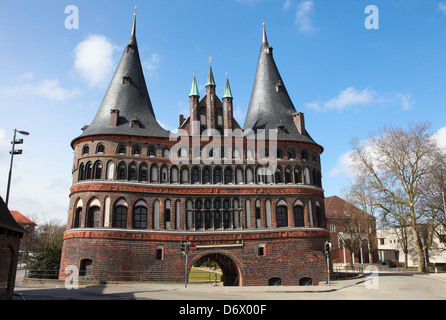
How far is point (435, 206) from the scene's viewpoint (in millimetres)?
40969

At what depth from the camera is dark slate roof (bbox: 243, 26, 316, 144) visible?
35469 mm

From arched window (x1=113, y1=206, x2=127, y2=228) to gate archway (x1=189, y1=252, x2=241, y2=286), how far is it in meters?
6.21

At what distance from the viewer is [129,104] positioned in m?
34.2

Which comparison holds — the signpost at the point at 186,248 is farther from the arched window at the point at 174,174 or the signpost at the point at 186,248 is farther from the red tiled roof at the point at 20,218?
the red tiled roof at the point at 20,218

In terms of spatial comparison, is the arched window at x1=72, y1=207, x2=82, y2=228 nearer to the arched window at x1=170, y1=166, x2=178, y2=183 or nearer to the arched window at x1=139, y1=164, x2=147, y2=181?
the arched window at x1=139, y1=164, x2=147, y2=181

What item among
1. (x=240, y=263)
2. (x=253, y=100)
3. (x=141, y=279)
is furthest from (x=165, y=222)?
(x=253, y=100)

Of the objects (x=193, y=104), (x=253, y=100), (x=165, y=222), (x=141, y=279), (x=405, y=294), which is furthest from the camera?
(x=253, y=100)

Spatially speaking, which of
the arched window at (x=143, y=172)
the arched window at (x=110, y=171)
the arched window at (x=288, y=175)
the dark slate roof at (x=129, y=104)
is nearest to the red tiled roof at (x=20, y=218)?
the dark slate roof at (x=129, y=104)

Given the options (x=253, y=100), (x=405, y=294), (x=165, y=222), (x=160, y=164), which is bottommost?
(x=405, y=294)

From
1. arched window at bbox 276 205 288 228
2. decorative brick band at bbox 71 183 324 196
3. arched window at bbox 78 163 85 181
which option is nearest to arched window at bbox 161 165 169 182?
decorative brick band at bbox 71 183 324 196

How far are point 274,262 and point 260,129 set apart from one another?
11632 millimetres

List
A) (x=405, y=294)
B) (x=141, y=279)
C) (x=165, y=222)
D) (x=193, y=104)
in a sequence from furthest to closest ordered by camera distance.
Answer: (x=193, y=104), (x=165, y=222), (x=141, y=279), (x=405, y=294)

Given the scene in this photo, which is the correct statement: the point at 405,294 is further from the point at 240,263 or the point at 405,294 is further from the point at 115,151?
the point at 115,151

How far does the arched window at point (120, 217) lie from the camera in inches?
1200
